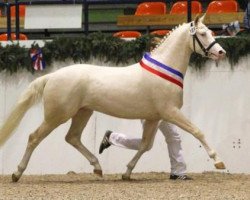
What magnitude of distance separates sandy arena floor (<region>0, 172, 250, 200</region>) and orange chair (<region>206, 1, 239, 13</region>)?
15.4 ft

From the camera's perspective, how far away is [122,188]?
890 cm

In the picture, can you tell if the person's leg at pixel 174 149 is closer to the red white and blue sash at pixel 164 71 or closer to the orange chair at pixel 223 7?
the red white and blue sash at pixel 164 71

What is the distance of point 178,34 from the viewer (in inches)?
394

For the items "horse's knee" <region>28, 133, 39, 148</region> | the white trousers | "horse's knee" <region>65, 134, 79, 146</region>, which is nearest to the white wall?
the white trousers

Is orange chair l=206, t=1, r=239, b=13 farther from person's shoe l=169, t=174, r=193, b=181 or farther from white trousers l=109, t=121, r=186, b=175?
person's shoe l=169, t=174, r=193, b=181

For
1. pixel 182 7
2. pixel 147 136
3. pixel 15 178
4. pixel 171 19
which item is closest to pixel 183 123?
pixel 147 136

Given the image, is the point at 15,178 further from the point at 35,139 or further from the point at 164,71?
the point at 164,71

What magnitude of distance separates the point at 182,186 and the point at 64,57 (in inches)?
168

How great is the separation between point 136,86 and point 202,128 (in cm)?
271

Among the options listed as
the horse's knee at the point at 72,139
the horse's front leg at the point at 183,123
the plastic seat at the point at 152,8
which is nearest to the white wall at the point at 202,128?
the horse's knee at the point at 72,139

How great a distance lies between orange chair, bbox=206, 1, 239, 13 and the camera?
14665 mm

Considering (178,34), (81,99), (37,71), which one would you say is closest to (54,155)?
(37,71)

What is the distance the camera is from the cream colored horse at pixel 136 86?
979cm

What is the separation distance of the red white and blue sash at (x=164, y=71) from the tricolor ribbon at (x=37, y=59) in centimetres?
302
